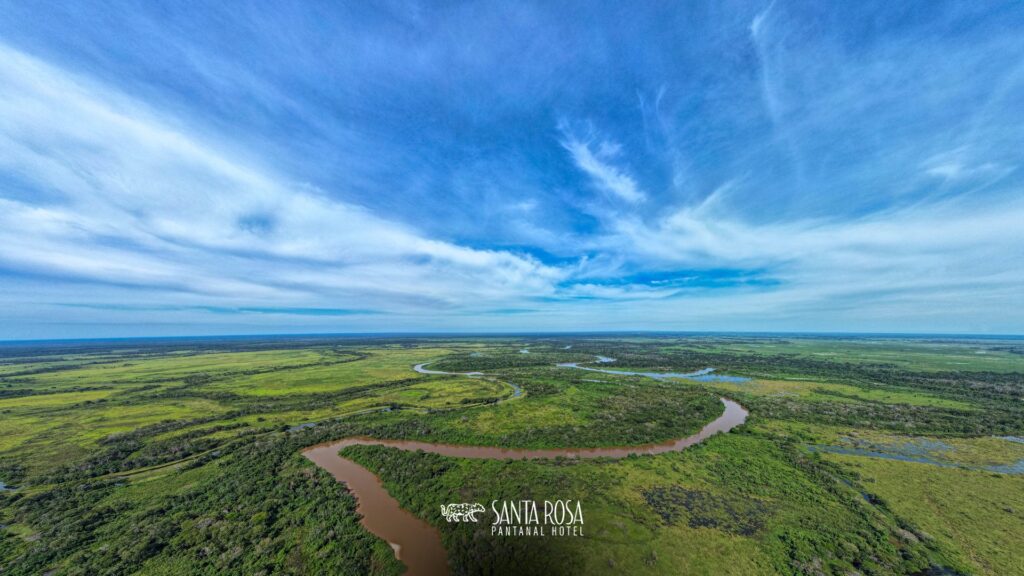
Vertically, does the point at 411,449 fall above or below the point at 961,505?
below

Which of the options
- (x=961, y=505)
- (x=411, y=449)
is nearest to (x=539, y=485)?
(x=411, y=449)

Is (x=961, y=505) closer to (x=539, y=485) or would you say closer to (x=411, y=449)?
(x=539, y=485)

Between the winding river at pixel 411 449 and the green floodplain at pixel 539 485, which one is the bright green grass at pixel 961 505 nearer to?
the green floodplain at pixel 539 485

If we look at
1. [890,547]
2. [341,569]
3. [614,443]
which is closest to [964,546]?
[890,547]

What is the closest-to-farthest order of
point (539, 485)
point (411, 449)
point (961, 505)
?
point (961, 505) < point (539, 485) < point (411, 449)

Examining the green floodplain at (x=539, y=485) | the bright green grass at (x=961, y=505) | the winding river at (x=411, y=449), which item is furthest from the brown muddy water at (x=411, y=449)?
the bright green grass at (x=961, y=505)

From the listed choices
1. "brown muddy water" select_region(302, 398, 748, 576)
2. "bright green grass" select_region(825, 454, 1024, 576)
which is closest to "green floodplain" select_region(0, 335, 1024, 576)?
"bright green grass" select_region(825, 454, 1024, 576)

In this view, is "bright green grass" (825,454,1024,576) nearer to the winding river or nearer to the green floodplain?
the green floodplain
